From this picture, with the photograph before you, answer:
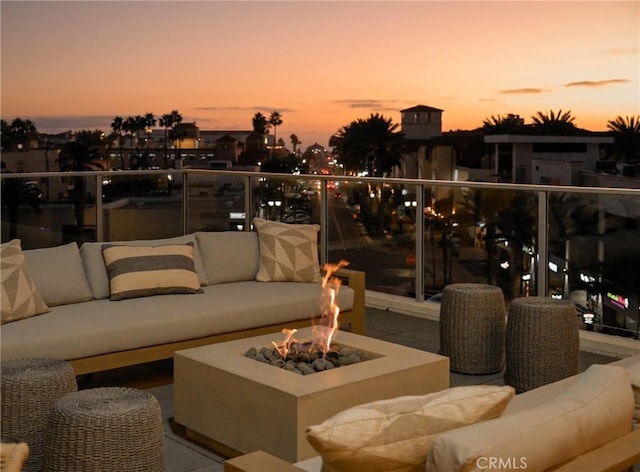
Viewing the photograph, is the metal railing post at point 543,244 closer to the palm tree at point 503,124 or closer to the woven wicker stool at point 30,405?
the woven wicker stool at point 30,405

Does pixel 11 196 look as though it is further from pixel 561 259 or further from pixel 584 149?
pixel 584 149

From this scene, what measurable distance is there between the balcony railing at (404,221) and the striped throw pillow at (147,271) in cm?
201

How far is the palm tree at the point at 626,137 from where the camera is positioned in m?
21.2

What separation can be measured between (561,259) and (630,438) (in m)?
3.64

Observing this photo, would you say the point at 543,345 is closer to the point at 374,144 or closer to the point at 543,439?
the point at 543,439

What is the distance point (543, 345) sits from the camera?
15.1 feet

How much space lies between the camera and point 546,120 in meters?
21.9

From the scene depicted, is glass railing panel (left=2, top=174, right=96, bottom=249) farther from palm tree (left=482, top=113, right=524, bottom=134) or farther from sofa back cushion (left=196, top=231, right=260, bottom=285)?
palm tree (left=482, top=113, right=524, bottom=134)

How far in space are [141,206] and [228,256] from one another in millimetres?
2713

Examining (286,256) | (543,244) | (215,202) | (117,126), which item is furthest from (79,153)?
(543,244)

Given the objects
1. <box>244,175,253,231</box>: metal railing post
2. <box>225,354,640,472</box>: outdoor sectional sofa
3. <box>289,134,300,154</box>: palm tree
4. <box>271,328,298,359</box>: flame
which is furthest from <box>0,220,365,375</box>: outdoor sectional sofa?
<box>289,134,300,154</box>: palm tree

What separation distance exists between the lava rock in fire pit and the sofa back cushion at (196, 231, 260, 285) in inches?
60.5

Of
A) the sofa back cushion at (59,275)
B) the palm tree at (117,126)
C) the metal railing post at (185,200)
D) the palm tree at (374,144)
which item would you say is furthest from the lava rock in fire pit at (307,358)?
the palm tree at (374,144)

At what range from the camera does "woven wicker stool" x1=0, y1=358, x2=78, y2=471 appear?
132 inches
